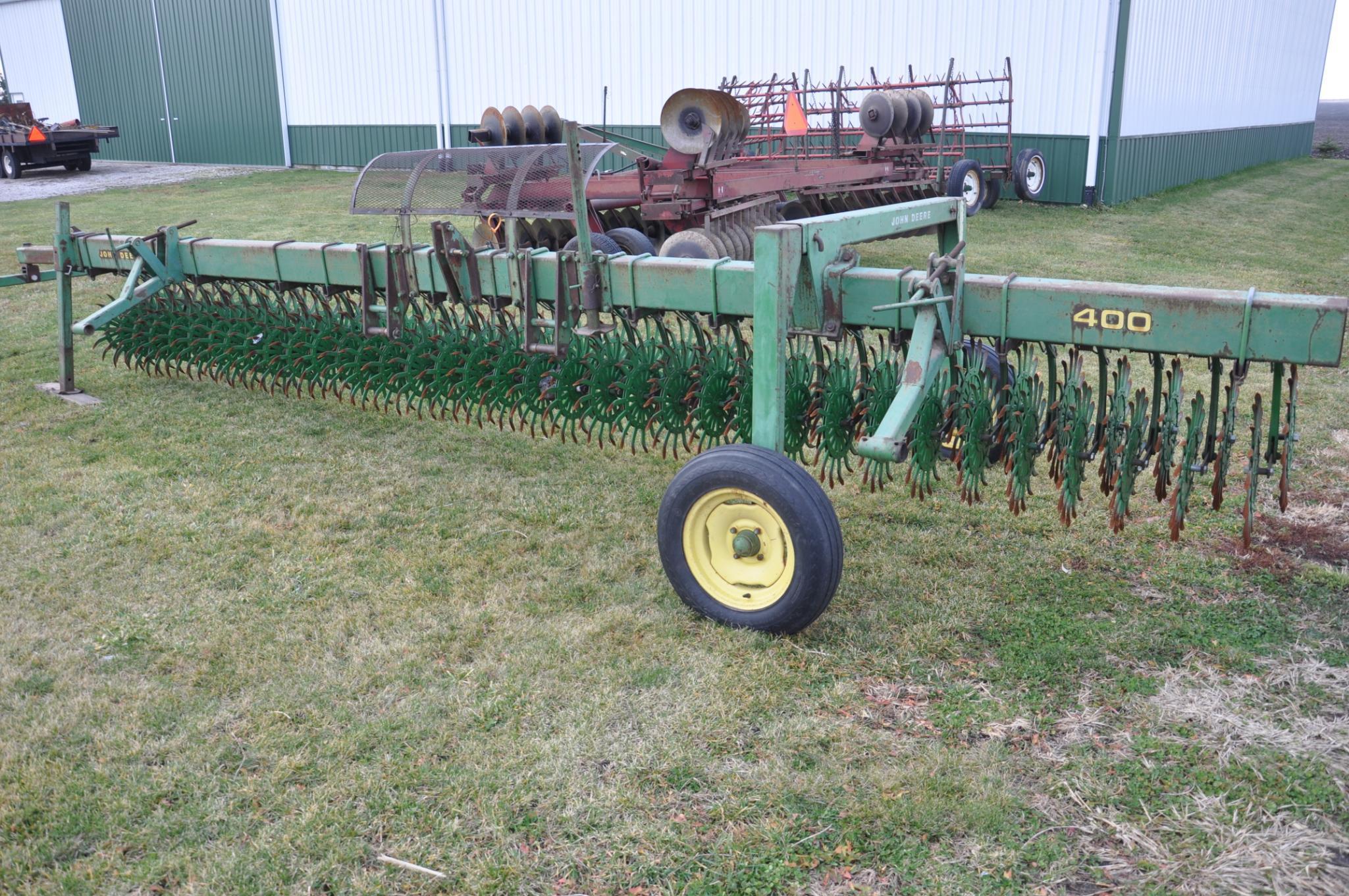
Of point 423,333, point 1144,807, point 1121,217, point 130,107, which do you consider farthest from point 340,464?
point 130,107

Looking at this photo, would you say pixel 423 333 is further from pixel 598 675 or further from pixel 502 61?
pixel 502 61

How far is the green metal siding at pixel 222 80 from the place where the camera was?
2123 centimetres

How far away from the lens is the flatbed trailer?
66.5 ft

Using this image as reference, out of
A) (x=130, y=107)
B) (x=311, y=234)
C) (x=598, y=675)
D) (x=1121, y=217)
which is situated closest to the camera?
(x=598, y=675)

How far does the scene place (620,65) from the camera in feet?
54.6

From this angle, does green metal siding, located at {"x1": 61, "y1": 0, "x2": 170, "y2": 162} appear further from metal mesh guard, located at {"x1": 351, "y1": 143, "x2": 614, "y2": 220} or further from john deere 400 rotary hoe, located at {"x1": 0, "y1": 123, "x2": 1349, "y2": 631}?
metal mesh guard, located at {"x1": 351, "y1": 143, "x2": 614, "y2": 220}

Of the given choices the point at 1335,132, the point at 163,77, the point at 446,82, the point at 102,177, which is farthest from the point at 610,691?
the point at 1335,132

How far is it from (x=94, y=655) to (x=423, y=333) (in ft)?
6.61

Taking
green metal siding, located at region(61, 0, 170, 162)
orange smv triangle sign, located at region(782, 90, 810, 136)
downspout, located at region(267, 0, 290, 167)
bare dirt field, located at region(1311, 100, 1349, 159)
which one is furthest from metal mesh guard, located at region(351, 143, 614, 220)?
bare dirt field, located at region(1311, 100, 1349, 159)

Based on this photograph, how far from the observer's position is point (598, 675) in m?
3.08

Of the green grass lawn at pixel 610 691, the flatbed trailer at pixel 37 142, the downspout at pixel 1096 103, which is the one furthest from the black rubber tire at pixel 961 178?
the flatbed trailer at pixel 37 142

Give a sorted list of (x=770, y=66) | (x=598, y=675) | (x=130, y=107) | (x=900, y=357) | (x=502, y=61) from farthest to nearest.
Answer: (x=130, y=107)
(x=502, y=61)
(x=770, y=66)
(x=900, y=357)
(x=598, y=675)

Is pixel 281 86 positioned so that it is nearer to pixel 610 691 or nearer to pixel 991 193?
pixel 991 193

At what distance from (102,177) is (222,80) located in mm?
3195
